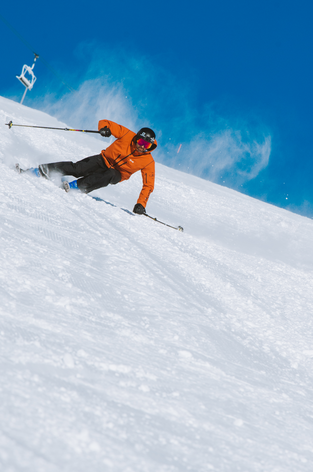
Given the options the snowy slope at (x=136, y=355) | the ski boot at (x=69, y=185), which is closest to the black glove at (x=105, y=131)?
the ski boot at (x=69, y=185)

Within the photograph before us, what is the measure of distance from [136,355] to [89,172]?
4.47 metres

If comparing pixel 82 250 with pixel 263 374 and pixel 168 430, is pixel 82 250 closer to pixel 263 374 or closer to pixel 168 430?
pixel 263 374

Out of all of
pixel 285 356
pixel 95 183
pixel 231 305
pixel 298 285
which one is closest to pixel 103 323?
pixel 285 356

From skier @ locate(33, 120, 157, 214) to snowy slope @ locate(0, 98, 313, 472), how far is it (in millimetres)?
1210

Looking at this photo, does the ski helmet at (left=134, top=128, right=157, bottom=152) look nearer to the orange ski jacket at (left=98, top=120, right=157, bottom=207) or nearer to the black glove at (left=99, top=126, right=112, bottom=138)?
the orange ski jacket at (left=98, top=120, right=157, bottom=207)

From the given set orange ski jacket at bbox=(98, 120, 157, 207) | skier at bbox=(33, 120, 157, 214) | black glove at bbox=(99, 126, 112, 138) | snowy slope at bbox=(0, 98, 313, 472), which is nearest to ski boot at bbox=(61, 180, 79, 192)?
skier at bbox=(33, 120, 157, 214)

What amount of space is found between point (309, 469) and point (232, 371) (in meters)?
0.66

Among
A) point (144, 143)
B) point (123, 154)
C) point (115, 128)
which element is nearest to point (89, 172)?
point (123, 154)

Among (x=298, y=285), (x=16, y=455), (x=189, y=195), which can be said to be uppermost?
(x=189, y=195)

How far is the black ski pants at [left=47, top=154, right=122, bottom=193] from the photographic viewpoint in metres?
5.75

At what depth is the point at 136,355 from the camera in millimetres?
1812

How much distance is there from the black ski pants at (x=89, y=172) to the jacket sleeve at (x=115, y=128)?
0.43 metres

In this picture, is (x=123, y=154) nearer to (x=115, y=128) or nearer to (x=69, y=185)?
(x=115, y=128)

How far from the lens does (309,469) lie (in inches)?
56.7
